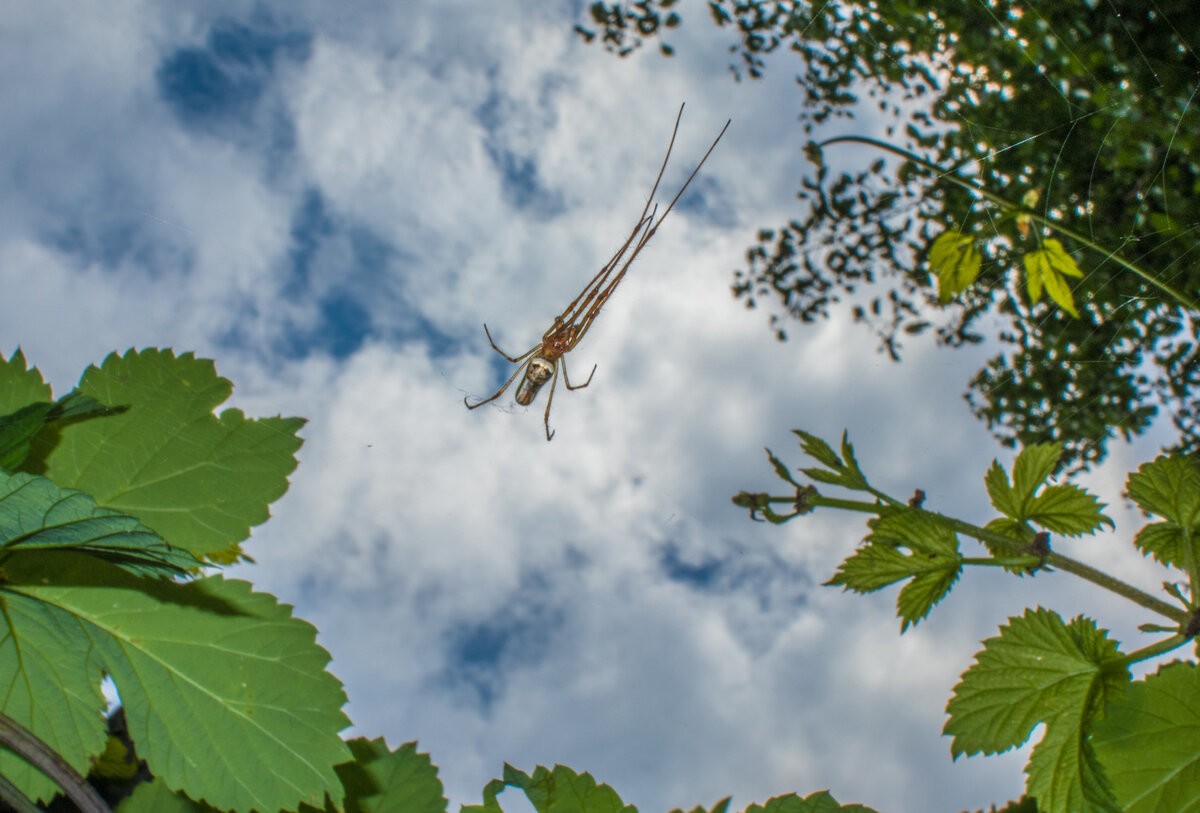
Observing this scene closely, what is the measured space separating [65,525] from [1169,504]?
969 millimetres

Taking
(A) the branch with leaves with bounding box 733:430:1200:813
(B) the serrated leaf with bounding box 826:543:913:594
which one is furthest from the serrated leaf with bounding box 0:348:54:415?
(B) the serrated leaf with bounding box 826:543:913:594

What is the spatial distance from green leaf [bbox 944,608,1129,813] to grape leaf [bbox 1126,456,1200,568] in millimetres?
154

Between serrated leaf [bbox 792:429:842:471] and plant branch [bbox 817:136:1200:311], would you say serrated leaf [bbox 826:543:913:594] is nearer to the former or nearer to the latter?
serrated leaf [bbox 792:429:842:471]

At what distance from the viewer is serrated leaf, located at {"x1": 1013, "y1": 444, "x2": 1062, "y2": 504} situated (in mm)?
854

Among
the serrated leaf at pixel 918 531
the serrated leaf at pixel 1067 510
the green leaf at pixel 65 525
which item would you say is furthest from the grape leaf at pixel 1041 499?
the green leaf at pixel 65 525

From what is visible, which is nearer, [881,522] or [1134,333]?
[881,522]

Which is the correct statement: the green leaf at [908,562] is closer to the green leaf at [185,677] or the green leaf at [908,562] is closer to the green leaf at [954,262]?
the green leaf at [954,262]

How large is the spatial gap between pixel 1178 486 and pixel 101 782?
1.45m

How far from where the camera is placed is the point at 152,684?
56 cm

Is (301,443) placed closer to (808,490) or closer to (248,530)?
(248,530)

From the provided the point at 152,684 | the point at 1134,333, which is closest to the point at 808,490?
the point at 152,684

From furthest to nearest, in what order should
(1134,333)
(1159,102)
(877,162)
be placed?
(877,162)
(1134,333)
(1159,102)

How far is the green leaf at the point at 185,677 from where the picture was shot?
0.53 m

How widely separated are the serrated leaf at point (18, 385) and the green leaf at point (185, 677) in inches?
5.3
